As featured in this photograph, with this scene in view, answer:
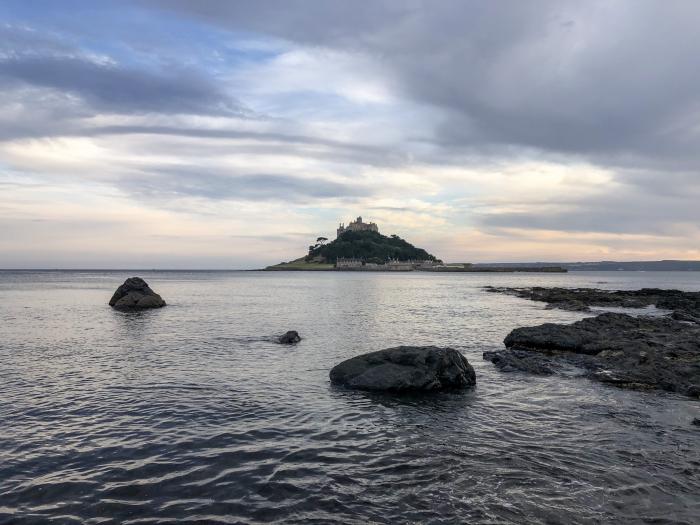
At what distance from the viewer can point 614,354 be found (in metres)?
28.3

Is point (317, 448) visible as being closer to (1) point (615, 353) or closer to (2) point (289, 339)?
(2) point (289, 339)

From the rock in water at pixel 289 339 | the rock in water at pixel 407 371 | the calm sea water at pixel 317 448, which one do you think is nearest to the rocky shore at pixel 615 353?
the calm sea water at pixel 317 448

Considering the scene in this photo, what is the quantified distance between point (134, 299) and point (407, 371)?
53.3m

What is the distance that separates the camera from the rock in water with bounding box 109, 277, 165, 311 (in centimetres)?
6369

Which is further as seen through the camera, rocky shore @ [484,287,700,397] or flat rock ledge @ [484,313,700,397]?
rocky shore @ [484,287,700,397]

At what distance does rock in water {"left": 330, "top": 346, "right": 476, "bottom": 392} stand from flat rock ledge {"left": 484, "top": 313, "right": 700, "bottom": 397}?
16.7ft

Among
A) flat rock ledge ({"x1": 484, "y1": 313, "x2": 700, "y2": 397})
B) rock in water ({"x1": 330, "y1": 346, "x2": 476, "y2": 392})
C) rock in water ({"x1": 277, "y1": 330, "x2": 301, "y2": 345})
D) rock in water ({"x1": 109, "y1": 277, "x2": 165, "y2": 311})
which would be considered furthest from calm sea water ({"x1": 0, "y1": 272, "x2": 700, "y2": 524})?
rock in water ({"x1": 109, "y1": 277, "x2": 165, "y2": 311})

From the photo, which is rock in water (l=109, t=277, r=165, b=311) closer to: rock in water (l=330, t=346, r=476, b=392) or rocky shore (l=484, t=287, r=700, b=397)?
rocky shore (l=484, t=287, r=700, b=397)

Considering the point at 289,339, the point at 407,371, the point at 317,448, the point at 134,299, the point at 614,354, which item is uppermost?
the point at 134,299

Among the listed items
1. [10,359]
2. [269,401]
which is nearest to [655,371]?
[269,401]

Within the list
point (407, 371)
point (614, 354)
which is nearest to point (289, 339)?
point (407, 371)

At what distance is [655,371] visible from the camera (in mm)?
23312

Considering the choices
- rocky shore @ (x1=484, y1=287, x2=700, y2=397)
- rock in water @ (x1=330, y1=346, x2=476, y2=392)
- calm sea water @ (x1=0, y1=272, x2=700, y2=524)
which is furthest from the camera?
rocky shore @ (x1=484, y1=287, x2=700, y2=397)

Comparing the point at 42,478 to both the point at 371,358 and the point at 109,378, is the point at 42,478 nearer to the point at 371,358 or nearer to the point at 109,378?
the point at 109,378
